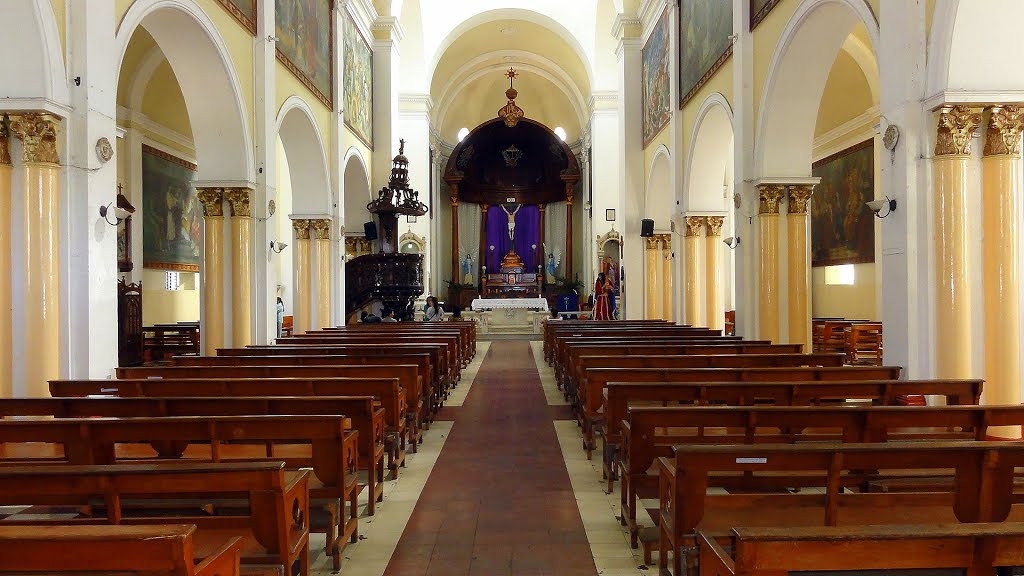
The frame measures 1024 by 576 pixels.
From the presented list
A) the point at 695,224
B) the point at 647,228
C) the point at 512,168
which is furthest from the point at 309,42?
the point at 512,168

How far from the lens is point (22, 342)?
20.3ft

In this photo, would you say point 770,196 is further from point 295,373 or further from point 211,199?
point 211,199

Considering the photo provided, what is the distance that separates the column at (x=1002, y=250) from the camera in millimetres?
6086

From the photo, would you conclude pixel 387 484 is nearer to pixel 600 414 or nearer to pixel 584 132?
pixel 600 414

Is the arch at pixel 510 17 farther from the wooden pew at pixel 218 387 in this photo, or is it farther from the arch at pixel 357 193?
the wooden pew at pixel 218 387

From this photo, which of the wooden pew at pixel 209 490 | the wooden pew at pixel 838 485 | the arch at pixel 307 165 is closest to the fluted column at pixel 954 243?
the wooden pew at pixel 838 485

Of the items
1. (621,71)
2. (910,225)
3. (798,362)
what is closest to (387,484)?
(798,362)

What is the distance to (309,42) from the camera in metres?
13.8

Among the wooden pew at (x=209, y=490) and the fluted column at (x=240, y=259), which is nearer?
the wooden pew at (x=209, y=490)

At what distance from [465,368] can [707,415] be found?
9.64 meters

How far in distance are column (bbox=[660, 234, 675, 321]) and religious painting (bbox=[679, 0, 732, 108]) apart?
14.1ft

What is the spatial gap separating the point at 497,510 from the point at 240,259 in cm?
729

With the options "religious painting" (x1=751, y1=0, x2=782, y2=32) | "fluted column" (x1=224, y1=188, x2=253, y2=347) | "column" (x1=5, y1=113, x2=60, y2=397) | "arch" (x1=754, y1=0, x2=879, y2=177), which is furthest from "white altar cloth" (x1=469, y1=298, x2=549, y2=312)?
"column" (x1=5, y1=113, x2=60, y2=397)

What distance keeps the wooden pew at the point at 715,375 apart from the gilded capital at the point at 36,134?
15.7 ft
